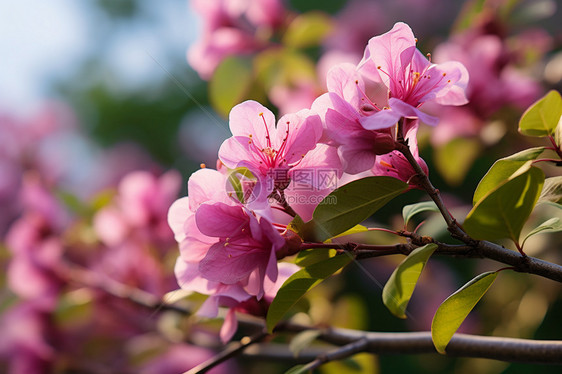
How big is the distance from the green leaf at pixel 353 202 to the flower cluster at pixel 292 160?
0.02m

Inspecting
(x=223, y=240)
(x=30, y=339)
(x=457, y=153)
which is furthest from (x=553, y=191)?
(x=30, y=339)

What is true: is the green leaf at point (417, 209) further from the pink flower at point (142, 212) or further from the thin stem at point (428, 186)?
→ the pink flower at point (142, 212)

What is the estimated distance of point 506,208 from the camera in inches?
18.4

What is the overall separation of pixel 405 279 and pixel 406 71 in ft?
0.71

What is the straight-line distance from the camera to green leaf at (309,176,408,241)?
1.71 ft

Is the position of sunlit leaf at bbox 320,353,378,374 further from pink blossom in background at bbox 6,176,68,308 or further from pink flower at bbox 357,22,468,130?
pink blossom in background at bbox 6,176,68,308

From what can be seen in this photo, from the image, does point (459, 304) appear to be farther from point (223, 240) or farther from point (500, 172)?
point (223, 240)

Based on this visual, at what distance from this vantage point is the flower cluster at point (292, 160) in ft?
1.73

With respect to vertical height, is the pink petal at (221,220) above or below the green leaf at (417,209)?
above

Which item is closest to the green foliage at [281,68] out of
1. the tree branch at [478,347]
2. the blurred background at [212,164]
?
the blurred background at [212,164]

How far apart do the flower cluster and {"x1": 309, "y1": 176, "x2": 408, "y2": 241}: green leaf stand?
17mm

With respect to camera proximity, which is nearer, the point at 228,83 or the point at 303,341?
the point at 303,341

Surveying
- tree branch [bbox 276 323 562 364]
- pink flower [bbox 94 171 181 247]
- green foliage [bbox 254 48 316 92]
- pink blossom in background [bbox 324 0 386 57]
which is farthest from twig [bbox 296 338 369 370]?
pink blossom in background [bbox 324 0 386 57]

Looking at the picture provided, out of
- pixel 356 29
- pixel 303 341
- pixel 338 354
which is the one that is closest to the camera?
pixel 338 354
